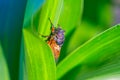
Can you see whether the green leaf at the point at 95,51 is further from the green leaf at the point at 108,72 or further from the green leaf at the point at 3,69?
the green leaf at the point at 3,69

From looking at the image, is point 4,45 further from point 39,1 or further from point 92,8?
point 92,8

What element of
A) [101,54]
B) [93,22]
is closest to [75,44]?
[93,22]

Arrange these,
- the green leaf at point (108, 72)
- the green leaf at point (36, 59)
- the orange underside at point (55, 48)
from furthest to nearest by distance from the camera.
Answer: the orange underside at point (55, 48) < the green leaf at point (108, 72) < the green leaf at point (36, 59)

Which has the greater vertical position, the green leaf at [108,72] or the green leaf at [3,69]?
the green leaf at [3,69]

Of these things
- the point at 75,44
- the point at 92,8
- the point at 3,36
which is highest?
the point at 3,36

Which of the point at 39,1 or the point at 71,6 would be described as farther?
the point at 71,6

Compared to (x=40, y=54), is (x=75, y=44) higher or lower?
lower

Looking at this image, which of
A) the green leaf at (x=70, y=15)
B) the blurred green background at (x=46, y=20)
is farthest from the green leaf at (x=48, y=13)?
the green leaf at (x=70, y=15)
